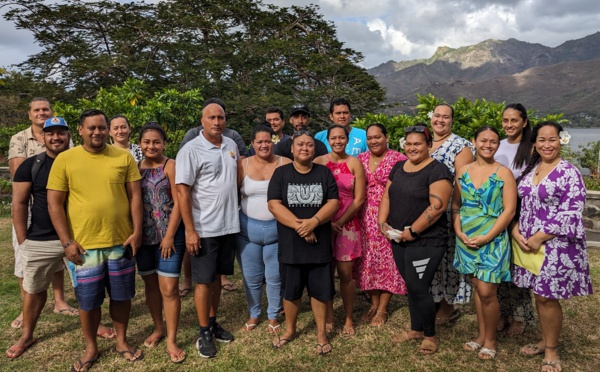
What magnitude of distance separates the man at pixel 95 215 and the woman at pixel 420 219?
206 cm

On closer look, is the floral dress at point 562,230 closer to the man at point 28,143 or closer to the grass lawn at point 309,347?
the grass lawn at point 309,347

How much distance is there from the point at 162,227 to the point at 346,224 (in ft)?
5.13

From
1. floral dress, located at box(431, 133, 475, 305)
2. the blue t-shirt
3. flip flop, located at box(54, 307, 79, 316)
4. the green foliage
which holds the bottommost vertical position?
flip flop, located at box(54, 307, 79, 316)

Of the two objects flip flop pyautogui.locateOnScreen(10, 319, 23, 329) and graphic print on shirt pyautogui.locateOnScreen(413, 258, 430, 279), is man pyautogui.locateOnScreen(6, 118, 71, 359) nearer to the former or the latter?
flip flop pyautogui.locateOnScreen(10, 319, 23, 329)

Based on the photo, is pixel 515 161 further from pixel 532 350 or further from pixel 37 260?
pixel 37 260

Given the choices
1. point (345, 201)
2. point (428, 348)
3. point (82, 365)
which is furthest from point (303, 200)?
point (82, 365)

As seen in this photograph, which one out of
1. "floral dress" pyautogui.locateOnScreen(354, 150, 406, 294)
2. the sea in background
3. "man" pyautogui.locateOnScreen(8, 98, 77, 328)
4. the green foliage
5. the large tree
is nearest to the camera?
"floral dress" pyautogui.locateOnScreen(354, 150, 406, 294)

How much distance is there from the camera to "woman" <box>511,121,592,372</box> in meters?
2.90

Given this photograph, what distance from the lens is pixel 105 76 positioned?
52.3ft

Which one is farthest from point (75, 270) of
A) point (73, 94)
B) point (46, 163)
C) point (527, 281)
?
point (73, 94)

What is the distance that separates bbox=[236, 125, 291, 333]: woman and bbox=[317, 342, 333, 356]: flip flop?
50 cm

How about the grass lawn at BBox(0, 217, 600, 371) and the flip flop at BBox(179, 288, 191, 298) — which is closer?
the grass lawn at BBox(0, 217, 600, 371)

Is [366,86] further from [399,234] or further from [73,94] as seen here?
[399,234]

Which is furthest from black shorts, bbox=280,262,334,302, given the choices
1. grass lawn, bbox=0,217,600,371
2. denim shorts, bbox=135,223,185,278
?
denim shorts, bbox=135,223,185,278
